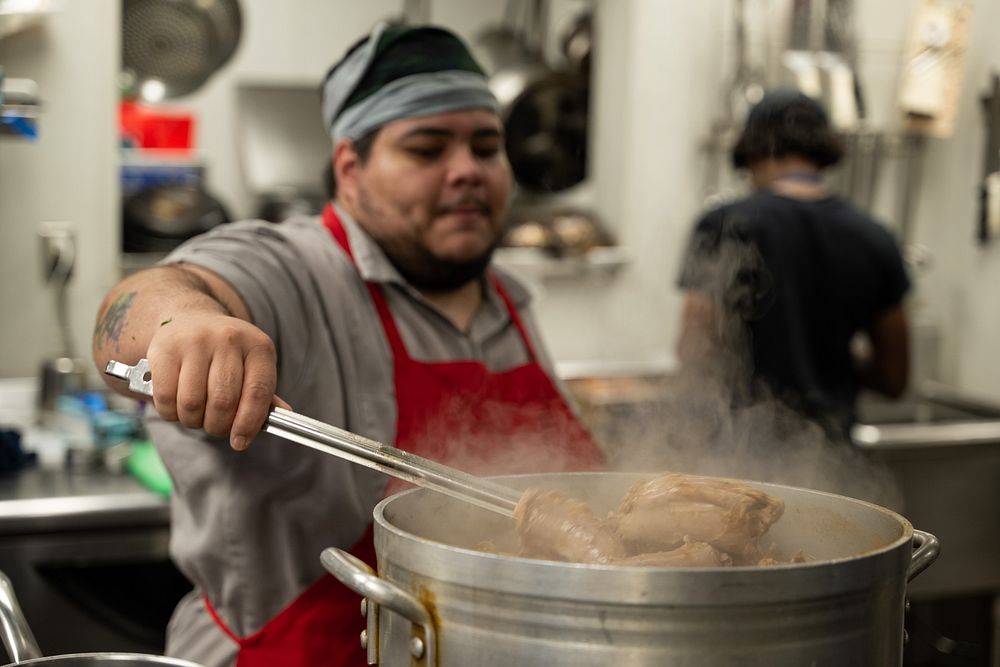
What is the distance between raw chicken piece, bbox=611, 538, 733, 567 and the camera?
2.39ft

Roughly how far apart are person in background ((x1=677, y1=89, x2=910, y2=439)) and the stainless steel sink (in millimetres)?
429

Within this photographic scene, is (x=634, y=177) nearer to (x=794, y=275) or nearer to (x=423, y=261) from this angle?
(x=794, y=275)

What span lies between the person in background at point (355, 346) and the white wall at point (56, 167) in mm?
1854

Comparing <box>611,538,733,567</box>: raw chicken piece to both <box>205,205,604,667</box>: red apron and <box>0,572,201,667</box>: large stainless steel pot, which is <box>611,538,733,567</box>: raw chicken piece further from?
<box>205,205,604,667</box>: red apron

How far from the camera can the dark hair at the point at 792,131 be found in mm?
2646

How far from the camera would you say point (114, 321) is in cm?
117

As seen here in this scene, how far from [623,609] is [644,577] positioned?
24mm

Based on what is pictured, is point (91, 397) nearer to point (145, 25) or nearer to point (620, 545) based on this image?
point (145, 25)

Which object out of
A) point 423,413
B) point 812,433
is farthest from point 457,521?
point 812,433

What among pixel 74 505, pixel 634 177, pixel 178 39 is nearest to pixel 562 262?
pixel 634 177

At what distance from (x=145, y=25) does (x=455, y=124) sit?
1908 millimetres

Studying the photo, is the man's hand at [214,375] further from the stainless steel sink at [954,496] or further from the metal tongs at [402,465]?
the stainless steel sink at [954,496]

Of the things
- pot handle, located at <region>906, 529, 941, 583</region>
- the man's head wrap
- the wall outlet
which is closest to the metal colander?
the wall outlet

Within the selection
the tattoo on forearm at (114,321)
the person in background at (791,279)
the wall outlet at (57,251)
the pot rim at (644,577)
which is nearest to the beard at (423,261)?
the tattoo on forearm at (114,321)
